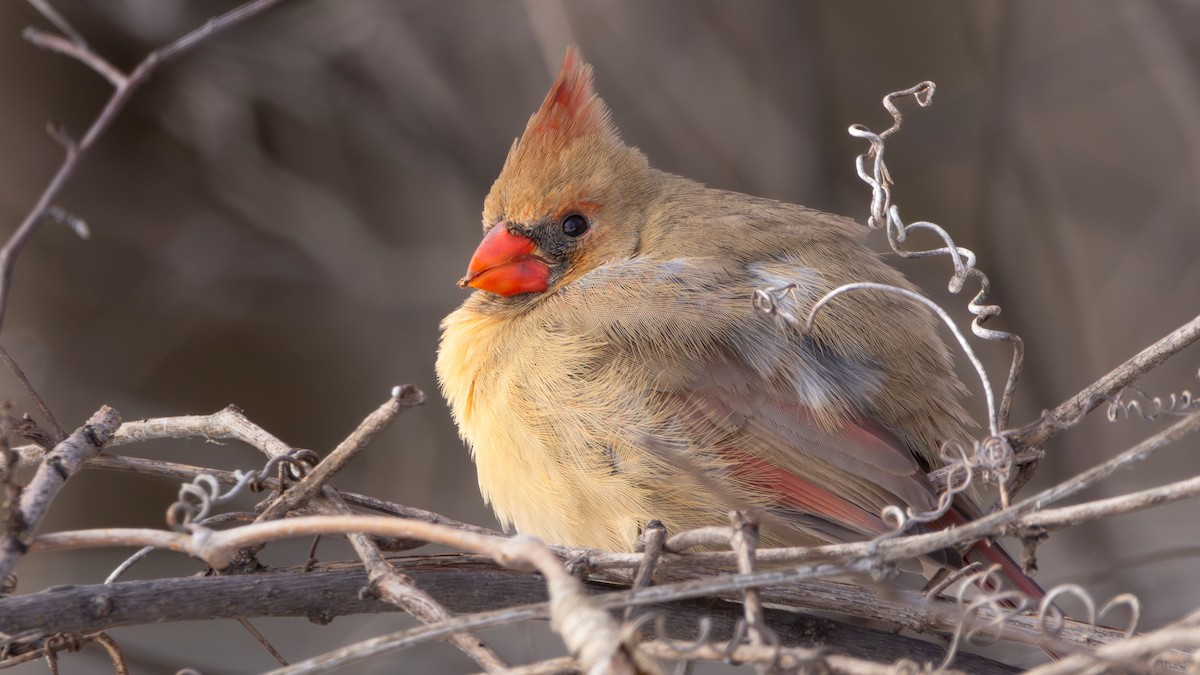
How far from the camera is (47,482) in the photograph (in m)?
1.64

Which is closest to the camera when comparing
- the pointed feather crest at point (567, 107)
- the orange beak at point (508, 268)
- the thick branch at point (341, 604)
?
the thick branch at point (341, 604)

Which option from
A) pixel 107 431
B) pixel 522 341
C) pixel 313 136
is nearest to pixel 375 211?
pixel 313 136

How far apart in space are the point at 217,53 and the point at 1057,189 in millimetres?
4064

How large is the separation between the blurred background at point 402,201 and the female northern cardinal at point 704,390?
58.8 inches

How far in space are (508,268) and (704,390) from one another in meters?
0.73

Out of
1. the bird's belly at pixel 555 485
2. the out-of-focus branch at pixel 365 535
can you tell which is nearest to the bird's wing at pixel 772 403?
the bird's belly at pixel 555 485

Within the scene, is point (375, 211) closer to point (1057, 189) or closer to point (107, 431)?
point (1057, 189)

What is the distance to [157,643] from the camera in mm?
3957

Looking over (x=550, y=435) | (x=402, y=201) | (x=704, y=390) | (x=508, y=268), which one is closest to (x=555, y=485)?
(x=550, y=435)

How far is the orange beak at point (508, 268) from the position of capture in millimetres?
3029

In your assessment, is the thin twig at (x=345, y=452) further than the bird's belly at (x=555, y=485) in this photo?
No

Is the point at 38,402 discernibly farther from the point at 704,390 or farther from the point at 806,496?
the point at 806,496

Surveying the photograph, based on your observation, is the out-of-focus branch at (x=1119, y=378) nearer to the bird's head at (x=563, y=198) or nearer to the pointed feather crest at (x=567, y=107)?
the bird's head at (x=563, y=198)

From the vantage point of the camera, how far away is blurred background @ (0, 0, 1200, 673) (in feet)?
14.2
